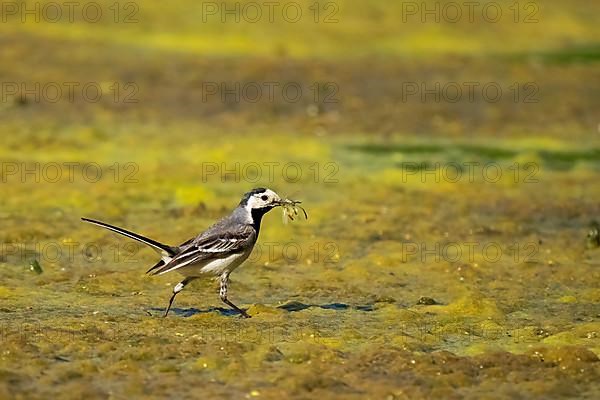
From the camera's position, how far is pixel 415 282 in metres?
12.4

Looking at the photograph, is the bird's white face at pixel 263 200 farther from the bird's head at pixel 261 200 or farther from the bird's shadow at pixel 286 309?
the bird's shadow at pixel 286 309

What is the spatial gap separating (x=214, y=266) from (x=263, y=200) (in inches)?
29.1

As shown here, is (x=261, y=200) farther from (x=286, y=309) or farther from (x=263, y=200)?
(x=286, y=309)

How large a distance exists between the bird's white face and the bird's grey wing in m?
0.23

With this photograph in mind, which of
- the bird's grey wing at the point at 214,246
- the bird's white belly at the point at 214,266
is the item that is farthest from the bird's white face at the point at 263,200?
the bird's white belly at the point at 214,266

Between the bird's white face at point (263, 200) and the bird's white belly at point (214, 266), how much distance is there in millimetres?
461

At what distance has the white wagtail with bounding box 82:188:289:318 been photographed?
10516 millimetres

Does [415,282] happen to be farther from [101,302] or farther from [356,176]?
[356,176]

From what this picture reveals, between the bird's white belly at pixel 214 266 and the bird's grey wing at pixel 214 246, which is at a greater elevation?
the bird's grey wing at pixel 214 246

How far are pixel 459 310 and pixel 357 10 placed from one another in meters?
16.6

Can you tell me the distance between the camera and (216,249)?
417 inches

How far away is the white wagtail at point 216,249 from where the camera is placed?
414 inches

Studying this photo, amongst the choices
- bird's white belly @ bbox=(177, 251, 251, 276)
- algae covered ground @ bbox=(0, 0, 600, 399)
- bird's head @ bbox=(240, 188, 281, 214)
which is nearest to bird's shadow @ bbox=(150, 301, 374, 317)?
algae covered ground @ bbox=(0, 0, 600, 399)

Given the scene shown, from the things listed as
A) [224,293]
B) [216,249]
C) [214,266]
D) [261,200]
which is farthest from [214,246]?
[261,200]
